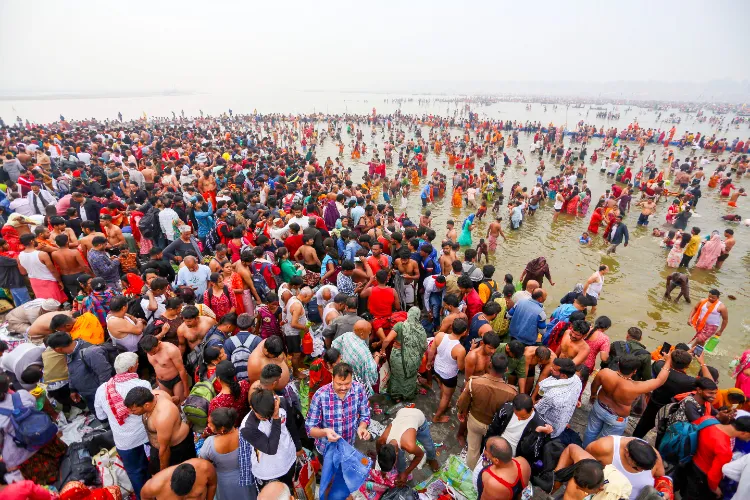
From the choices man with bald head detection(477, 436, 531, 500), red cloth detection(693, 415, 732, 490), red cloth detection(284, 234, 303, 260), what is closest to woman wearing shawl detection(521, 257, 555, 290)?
red cloth detection(693, 415, 732, 490)

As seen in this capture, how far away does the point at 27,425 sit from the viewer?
2.97 meters

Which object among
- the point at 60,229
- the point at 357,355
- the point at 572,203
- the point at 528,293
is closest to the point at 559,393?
the point at 528,293

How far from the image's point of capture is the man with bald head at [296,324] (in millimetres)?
4445

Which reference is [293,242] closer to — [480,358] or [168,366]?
[168,366]

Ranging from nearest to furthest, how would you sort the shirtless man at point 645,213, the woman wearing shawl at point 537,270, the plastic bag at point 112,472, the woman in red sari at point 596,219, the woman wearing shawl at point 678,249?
the plastic bag at point 112,472
the woman wearing shawl at point 537,270
the woman wearing shawl at point 678,249
the woman in red sari at point 596,219
the shirtless man at point 645,213

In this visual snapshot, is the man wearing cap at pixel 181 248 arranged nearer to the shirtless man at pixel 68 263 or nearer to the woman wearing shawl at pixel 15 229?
the shirtless man at pixel 68 263

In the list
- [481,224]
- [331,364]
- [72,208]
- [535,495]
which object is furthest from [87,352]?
[481,224]

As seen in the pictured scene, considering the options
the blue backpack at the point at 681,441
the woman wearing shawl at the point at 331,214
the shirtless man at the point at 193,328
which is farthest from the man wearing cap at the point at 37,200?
the blue backpack at the point at 681,441

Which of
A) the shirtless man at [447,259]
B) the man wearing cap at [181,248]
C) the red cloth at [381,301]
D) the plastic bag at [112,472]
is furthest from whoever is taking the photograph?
the shirtless man at [447,259]

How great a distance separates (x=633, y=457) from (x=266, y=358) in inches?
124

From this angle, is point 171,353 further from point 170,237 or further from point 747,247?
point 747,247

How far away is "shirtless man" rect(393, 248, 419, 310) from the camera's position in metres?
5.62

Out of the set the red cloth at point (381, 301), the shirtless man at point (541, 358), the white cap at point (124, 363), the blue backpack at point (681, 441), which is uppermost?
the white cap at point (124, 363)

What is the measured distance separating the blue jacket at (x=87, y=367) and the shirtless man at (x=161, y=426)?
107 cm
